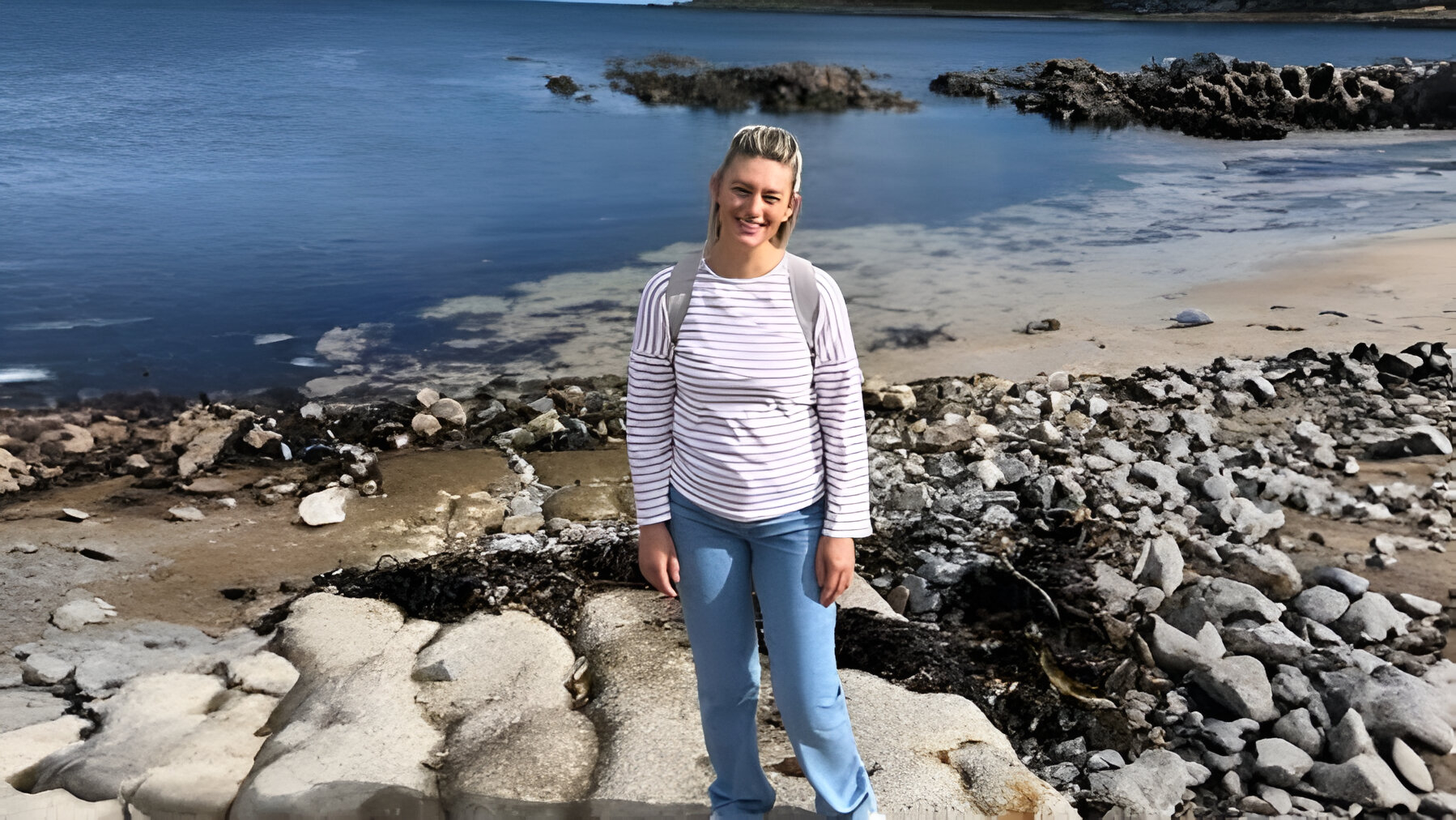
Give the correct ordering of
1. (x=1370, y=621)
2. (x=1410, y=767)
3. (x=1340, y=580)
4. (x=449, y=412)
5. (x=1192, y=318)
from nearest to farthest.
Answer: (x=1410, y=767), (x=1370, y=621), (x=1340, y=580), (x=449, y=412), (x=1192, y=318)

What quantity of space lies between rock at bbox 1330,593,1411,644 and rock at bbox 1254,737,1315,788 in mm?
957

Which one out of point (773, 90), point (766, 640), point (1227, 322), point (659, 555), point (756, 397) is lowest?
point (1227, 322)

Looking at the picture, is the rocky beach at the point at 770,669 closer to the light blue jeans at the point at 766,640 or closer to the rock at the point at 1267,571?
the rock at the point at 1267,571

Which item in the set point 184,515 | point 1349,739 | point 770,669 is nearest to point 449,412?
point 184,515

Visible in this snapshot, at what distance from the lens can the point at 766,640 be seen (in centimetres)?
251

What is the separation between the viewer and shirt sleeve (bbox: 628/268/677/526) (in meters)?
2.41

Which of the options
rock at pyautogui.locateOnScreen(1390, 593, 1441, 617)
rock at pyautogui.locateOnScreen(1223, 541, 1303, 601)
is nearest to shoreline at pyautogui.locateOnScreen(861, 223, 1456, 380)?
rock at pyautogui.locateOnScreen(1223, 541, 1303, 601)

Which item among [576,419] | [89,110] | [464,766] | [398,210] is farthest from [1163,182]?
[89,110]

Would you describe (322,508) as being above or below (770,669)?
below

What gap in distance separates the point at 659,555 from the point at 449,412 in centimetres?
547

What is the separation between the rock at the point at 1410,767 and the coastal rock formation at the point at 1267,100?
27301 mm

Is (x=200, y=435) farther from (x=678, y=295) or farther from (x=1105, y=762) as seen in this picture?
(x=1105, y=762)

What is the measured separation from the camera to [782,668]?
2541 millimetres

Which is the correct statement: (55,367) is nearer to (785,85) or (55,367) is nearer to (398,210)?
(398,210)
